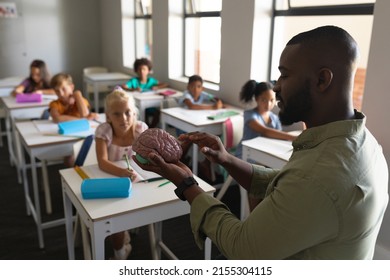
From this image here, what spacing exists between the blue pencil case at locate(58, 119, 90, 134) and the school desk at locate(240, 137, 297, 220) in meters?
1.25

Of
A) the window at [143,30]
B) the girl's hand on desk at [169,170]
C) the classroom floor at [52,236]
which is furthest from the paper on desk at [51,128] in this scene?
the window at [143,30]

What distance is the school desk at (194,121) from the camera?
10.9 ft

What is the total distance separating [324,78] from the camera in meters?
0.88

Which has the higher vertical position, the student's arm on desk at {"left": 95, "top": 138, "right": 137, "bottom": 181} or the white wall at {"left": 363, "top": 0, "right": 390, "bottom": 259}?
the white wall at {"left": 363, "top": 0, "right": 390, "bottom": 259}

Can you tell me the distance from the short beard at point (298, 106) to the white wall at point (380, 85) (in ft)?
5.45

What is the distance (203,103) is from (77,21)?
4.03 m

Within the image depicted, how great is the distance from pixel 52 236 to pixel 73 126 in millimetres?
828

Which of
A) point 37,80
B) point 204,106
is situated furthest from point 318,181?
point 37,80

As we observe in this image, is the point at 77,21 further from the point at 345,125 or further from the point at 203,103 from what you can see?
the point at 345,125

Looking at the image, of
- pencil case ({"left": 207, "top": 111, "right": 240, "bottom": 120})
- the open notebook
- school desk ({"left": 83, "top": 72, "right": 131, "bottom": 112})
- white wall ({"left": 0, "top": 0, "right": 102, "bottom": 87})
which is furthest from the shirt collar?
white wall ({"left": 0, "top": 0, "right": 102, "bottom": 87})

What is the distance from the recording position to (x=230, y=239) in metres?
0.91

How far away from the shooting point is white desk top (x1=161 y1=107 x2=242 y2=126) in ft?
11.0

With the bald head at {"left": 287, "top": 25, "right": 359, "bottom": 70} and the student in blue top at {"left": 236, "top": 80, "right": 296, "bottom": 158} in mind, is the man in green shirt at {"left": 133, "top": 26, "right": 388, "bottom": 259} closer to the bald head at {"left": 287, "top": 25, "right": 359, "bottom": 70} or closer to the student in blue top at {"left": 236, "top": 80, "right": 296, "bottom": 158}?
the bald head at {"left": 287, "top": 25, "right": 359, "bottom": 70}

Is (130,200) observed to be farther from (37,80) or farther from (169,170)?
(37,80)
